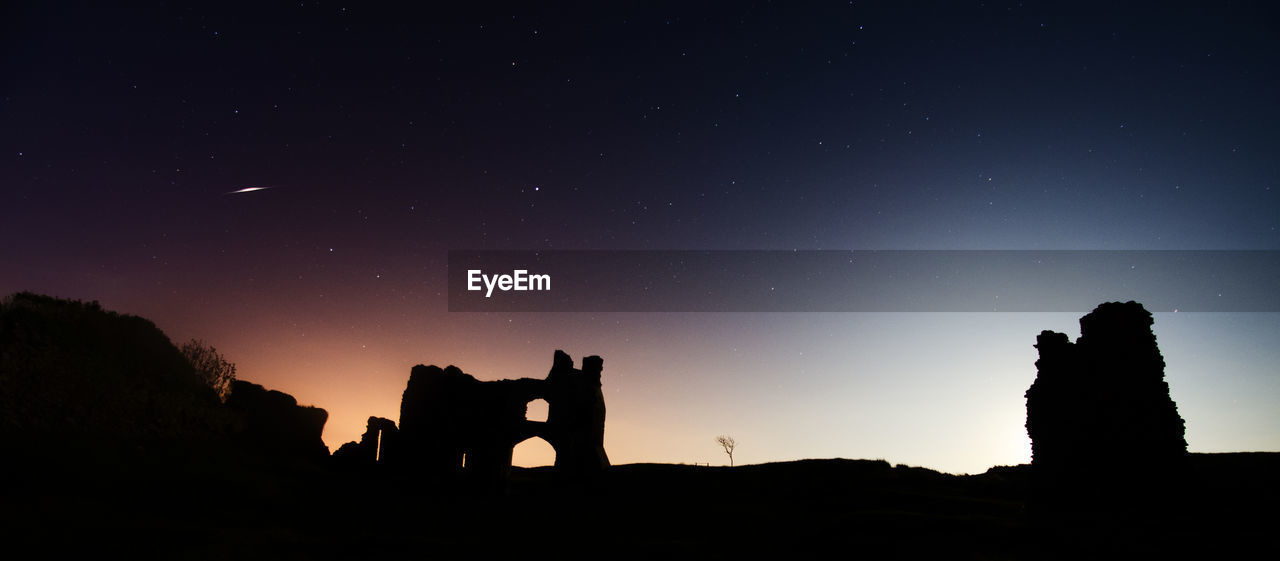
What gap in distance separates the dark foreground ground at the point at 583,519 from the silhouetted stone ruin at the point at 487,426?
3.23m

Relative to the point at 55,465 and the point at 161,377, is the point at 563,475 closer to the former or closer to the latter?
the point at 55,465

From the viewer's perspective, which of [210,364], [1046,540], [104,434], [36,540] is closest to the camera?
[36,540]

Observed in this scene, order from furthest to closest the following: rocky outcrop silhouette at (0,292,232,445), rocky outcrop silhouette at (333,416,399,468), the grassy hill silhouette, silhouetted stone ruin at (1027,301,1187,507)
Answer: rocky outcrop silhouette at (333,416,399,468) → rocky outcrop silhouette at (0,292,232,445) → silhouetted stone ruin at (1027,301,1187,507) → the grassy hill silhouette

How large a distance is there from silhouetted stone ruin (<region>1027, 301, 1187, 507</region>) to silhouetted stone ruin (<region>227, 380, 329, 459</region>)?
117ft

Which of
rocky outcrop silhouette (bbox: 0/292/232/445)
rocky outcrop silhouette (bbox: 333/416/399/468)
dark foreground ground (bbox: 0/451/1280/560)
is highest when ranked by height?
rocky outcrop silhouette (bbox: 0/292/232/445)

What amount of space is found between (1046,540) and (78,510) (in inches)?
990

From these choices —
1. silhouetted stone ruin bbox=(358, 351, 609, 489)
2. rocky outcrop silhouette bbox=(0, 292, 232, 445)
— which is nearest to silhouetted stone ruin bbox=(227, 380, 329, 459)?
rocky outcrop silhouette bbox=(0, 292, 232, 445)

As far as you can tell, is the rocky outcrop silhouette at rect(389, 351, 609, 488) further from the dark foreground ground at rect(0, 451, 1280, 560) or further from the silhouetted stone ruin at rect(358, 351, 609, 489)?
the dark foreground ground at rect(0, 451, 1280, 560)

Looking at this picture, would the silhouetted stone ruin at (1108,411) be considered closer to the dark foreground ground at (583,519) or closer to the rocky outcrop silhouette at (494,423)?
the dark foreground ground at (583,519)

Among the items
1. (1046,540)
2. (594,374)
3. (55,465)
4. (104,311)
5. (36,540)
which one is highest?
(104,311)

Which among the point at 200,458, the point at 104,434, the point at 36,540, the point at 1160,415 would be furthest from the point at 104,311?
the point at 1160,415

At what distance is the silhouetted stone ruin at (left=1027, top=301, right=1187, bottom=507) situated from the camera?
19.3 m

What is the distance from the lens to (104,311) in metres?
32.8

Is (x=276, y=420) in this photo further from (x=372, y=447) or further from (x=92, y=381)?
(x=92, y=381)
